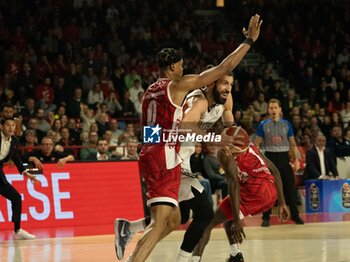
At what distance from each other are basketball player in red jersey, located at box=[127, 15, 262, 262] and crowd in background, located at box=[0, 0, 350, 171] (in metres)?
6.72

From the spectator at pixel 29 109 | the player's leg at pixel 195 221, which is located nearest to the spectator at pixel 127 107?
the spectator at pixel 29 109

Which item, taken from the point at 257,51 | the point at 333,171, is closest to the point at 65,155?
the point at 333,171

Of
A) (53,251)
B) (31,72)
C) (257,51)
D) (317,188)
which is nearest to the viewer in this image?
(53,251)

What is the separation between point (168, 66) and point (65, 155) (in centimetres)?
767

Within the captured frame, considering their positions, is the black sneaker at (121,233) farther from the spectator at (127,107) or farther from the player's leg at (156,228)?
the spectator at (127,107)

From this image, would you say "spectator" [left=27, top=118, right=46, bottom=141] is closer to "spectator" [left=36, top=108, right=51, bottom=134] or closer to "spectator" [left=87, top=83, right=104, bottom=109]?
"spectator" [left=36, top=108, right=51, bottom=134]

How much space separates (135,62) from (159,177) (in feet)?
46.5

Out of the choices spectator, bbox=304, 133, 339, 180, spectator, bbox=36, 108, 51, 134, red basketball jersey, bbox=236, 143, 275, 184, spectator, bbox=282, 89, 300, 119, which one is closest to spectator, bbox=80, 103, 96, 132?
spectator, bbox=36, 108, 51, 134

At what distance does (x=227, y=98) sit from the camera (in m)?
9.04

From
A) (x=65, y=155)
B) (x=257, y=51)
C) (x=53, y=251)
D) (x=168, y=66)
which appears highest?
(x=257, y=51)

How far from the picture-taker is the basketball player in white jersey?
8.13m

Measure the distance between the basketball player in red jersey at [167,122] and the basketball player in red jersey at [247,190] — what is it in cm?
107

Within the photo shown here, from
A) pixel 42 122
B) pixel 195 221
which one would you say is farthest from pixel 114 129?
pixel 195 221

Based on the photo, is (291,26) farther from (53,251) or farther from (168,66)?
(168,66)
